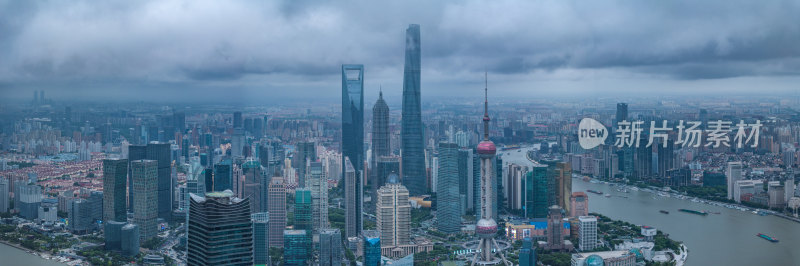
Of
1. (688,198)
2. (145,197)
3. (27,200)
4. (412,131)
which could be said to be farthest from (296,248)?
(688,198)

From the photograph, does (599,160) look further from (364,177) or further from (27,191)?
(27,191)

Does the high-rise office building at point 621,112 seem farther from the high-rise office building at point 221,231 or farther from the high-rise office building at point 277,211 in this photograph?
the high-rise office building at point 221,231

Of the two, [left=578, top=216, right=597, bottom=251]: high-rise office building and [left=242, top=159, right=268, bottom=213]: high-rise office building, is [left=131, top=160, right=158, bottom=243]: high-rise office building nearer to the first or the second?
[left=242, top=159, right=268, bottom=213]: high-rise office building

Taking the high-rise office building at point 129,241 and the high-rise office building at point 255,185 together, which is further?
the high-rise office building at point 255,185

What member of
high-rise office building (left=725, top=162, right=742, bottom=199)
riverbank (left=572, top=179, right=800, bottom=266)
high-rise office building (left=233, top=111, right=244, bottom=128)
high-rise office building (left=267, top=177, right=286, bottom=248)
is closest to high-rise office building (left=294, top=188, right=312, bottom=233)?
high-rise office building (left=267, top=177, right=286, bottom=248)

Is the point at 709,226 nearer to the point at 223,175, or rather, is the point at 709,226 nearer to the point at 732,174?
the point at 732,174

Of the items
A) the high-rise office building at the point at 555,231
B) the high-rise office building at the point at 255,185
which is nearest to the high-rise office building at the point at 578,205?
the high-rise office building at the point at 555,231
